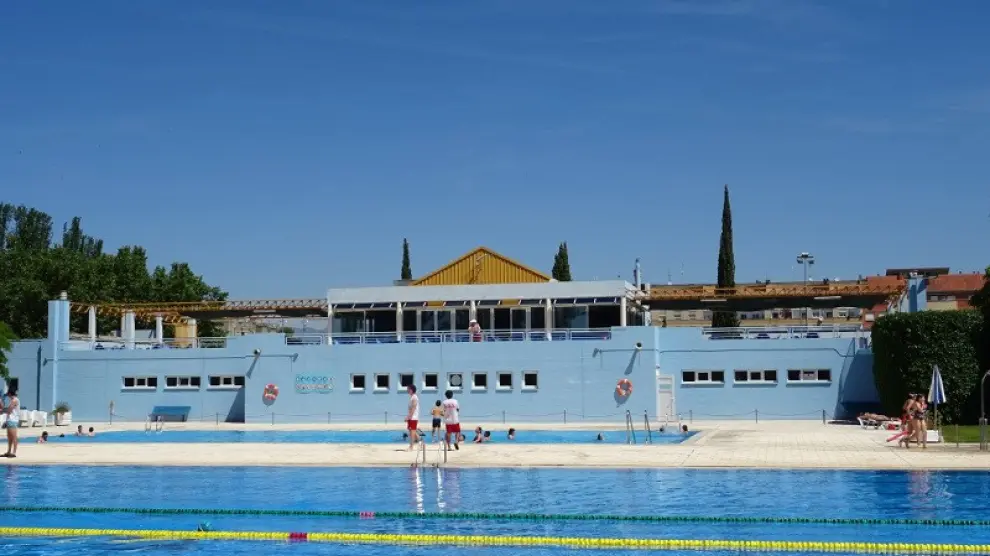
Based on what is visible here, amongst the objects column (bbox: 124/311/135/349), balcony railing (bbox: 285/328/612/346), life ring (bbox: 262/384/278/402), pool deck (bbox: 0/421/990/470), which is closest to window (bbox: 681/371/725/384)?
balcony railing (bbox: 285/328/612/346)

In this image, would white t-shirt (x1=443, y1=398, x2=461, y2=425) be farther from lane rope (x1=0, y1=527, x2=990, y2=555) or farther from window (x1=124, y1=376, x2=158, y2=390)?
window (x1=124, y1=376, x2=158, y2=390)

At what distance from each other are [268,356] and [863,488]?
30791 millimetres

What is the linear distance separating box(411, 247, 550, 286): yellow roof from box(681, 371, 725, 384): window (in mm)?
10497

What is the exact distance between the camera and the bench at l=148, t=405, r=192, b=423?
47.0m

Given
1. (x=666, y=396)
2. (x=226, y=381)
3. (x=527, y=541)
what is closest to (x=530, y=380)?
(x=666, y=396)

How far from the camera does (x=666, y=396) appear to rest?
43.2 m

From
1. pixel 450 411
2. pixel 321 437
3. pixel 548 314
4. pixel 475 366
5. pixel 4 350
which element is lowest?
pixel 321 437

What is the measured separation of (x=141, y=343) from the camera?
51406mm

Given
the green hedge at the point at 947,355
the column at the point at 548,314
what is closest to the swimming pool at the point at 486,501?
the green hedge at the point at 947,355

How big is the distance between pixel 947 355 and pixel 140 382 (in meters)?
32.9

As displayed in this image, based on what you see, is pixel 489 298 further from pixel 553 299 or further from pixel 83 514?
pixel 83 514

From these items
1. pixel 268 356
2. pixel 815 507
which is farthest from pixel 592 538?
pixel 268 356

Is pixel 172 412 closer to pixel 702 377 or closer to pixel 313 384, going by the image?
pixel 313 384

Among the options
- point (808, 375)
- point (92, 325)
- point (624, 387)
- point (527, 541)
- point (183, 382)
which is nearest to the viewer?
point (527, 541)
